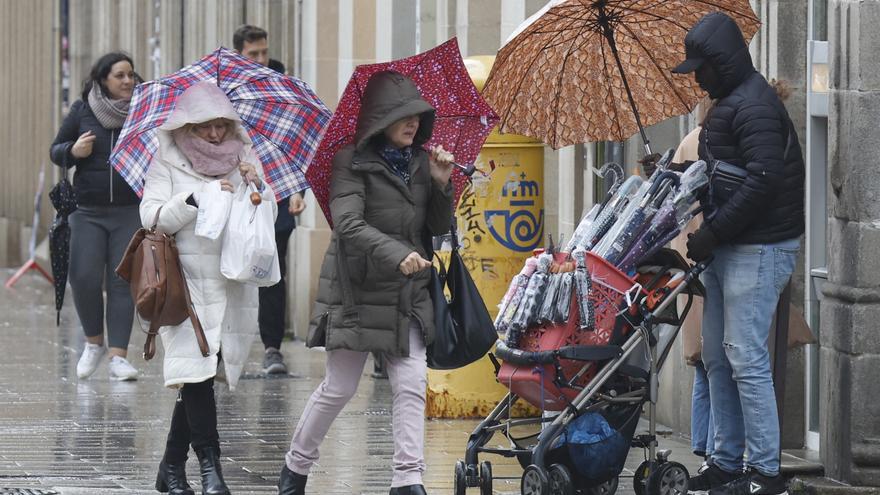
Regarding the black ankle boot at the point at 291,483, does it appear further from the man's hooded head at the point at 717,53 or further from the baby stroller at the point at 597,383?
the man's hooded head at the point at 717,53

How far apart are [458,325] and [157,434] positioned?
3.06m

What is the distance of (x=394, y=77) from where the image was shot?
8.74m

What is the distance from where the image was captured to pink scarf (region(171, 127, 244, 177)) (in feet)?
30.3

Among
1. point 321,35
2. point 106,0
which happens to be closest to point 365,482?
point 321,35

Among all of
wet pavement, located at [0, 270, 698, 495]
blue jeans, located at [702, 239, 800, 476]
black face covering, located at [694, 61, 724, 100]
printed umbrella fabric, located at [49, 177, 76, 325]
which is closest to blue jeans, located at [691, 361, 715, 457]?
wet pavement, located at [0, 270, 698, 495]

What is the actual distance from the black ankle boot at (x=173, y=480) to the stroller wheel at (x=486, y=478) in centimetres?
127

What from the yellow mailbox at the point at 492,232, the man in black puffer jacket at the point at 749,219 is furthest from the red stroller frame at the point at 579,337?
the yellow mailbox at the point at 492,232

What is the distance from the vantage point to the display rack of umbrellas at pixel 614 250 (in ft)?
28.5

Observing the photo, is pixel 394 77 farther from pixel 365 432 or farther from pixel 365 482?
pixel 365 432

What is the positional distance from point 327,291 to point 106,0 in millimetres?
21322

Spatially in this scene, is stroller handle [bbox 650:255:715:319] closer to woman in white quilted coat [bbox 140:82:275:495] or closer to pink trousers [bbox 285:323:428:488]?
pink trousers [bbox 285:323:428:488]

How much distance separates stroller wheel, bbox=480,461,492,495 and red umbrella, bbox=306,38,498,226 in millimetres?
1148

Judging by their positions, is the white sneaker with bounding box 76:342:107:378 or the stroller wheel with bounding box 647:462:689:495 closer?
the stroller wheel with bounding box 647:462:689:495

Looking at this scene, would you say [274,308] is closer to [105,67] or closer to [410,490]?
[105,67]
